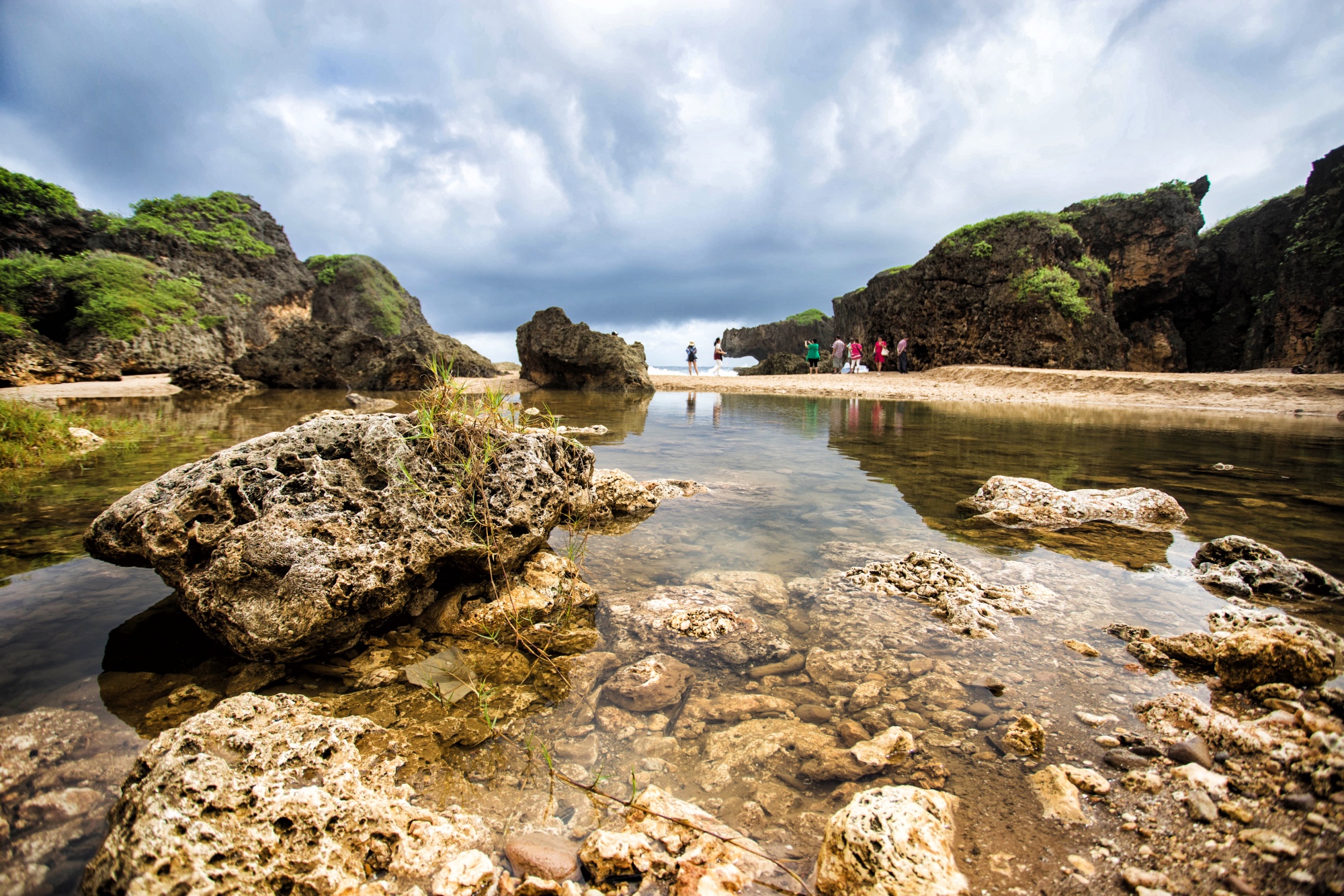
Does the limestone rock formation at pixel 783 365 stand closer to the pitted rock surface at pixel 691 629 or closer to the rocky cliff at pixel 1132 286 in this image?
the rocky cliff at pixel 1132 286

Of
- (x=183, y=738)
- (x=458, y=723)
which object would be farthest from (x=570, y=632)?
(x=183, y=738)

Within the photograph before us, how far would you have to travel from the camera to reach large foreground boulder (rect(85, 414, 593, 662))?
2.76 m

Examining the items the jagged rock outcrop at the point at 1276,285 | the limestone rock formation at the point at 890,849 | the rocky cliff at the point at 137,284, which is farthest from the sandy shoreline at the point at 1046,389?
the limestone rock formation at the point at 890,849

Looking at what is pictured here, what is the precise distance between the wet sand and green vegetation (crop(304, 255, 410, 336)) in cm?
1908

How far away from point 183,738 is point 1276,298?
121ft

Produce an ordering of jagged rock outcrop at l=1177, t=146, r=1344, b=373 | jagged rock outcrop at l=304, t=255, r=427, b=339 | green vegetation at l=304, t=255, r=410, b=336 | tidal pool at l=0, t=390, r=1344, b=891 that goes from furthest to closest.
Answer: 1. green vegetation at l=304, t=255, r=410, b=336
2. jagged rock outcrop at l=304, t=255, r=427, b=339
3. jagged rock outcrop at l=1177, t=146, r=1344, b=373
4. tidal pool at l=0, t=390, r=1344, b=891

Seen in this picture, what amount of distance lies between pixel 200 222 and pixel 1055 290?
1601 inches

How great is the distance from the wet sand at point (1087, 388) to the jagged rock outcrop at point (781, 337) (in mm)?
20119

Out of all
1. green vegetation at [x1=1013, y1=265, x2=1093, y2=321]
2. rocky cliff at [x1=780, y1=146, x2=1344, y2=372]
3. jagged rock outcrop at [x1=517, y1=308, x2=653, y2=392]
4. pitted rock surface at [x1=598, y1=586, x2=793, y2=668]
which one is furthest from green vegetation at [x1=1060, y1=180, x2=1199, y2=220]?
pitted rock surface at [x1=598, y1=586, x2=793, y2=668]

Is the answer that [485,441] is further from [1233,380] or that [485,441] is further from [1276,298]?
[1276,298]

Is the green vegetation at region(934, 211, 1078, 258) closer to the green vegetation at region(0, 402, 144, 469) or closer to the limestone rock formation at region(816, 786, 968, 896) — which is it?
the limestone rock formation at region(816, 786, 968, 896)

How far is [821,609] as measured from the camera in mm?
3627

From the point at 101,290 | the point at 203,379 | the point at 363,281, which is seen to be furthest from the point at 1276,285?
the point at 363,281

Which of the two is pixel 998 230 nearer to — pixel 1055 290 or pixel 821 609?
pixel 1055 290
